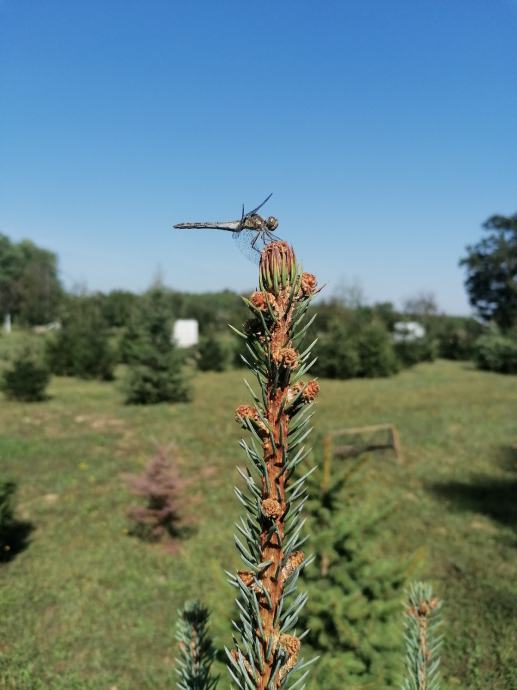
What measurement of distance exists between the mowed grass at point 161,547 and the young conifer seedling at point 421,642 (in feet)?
2.98

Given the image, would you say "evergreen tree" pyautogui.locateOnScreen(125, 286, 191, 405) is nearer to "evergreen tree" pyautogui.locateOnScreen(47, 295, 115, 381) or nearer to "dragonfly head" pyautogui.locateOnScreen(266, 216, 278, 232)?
"evergreen tree" pyautogui.locateOnScreen(47, 295, 115, 381)

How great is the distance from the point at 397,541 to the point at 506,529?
2217 millimetres

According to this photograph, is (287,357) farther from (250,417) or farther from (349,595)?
(349,595)

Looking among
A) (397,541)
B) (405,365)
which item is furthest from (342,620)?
(405,365)

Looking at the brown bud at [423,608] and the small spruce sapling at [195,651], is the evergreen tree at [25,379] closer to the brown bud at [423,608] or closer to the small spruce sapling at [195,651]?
the small spruce sapling at [195,651]

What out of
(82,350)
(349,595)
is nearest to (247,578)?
(349,595)

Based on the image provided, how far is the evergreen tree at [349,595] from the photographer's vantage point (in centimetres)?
294

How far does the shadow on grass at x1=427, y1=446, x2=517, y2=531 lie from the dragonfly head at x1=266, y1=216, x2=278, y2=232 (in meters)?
9.97

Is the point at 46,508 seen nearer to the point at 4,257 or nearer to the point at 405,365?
the point at 405,365

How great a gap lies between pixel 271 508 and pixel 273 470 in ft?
0.27

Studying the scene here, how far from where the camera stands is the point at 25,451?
506 inches

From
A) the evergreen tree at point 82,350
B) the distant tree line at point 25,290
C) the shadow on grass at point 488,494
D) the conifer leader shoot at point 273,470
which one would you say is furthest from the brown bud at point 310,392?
the distant tree line at point 25,290

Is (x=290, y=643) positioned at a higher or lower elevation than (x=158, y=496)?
higher

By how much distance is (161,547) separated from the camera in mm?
8203
